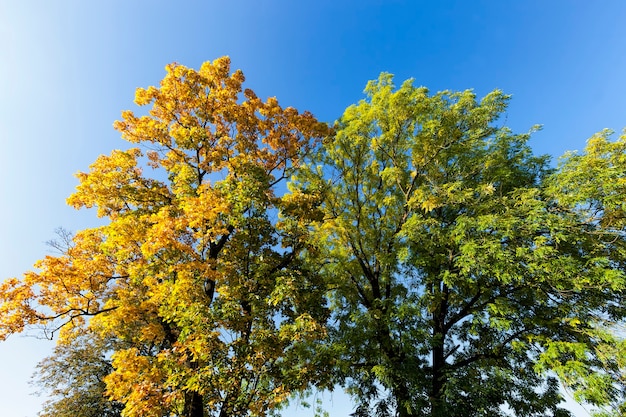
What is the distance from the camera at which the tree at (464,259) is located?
29.2 ft

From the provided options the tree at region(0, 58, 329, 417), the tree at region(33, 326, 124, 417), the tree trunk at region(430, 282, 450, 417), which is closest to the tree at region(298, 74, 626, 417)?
the tree trunk at region(430, 282, 450, 417)

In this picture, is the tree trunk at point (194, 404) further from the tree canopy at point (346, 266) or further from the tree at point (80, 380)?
the tree at point (80, 380)

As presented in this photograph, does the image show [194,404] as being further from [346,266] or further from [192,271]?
[346,266]

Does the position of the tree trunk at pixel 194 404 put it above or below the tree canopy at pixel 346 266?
below

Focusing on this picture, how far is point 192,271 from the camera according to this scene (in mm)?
8383

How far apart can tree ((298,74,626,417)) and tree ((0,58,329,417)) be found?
3.07m

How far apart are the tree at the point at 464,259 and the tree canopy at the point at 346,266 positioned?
0.08 metres

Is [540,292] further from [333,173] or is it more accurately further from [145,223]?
[145,223]

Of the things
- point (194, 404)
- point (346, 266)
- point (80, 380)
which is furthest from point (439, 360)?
point (80, 380)

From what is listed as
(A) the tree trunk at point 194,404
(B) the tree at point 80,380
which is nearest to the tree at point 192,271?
(A) the tree trunk at point 194,404

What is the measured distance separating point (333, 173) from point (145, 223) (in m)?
7.73

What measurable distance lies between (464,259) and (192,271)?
25.3ft

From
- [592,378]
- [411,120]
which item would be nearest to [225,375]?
[592,378]

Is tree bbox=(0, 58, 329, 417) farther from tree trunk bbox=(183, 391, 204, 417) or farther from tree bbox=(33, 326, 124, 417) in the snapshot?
tree bbox=(33, 326, 124, 417)
